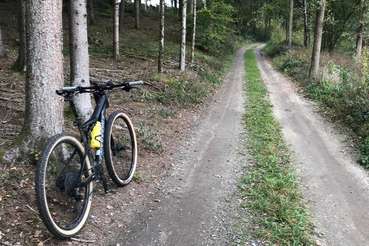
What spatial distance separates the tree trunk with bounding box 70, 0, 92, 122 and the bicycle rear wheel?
9.11 ft

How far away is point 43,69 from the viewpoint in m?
5.51

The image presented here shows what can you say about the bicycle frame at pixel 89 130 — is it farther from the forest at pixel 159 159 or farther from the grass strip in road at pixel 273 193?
the grass strip in road at pixel 273 193

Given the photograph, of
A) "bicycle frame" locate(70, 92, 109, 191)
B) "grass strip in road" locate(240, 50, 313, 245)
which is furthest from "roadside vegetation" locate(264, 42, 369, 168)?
"bicycle frame" locate(70, 92, 109, 191)

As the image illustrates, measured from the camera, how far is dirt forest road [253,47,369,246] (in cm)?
591

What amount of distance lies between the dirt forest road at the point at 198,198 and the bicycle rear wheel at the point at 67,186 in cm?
56

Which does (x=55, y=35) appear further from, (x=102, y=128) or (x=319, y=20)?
(x=319, y=20)

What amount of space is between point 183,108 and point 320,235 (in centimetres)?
811

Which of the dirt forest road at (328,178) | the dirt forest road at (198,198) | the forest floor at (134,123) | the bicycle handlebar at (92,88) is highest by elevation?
the bicycle handlebar at (92,88)

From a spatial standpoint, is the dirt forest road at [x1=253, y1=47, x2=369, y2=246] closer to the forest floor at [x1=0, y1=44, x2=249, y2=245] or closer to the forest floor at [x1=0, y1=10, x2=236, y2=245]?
the forest floor at [x1=0, y1=44, x2=249, y2=245]

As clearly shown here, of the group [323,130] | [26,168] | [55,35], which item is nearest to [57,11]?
[55,35]

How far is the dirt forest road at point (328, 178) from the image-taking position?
233 inches

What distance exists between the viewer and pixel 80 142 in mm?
5078

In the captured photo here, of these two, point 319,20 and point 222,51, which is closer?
point 319,20

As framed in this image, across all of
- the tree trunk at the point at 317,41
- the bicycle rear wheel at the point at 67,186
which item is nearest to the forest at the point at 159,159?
the bicycle rear wheel at the point at 67,186
